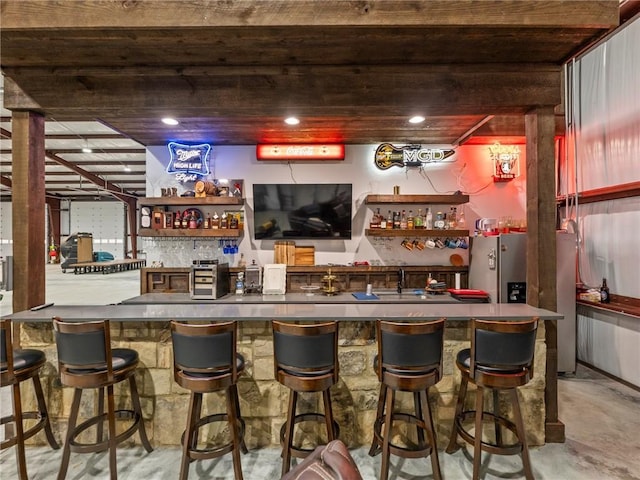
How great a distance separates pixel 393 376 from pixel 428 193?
11.7 ft

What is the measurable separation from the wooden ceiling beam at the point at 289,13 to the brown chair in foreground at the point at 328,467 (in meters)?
2.22

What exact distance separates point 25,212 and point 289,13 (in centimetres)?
255

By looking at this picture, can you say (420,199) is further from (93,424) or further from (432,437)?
(93,424)

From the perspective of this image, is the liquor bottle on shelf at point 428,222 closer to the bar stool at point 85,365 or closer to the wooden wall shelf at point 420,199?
the wooden wall shelf at point 420,199

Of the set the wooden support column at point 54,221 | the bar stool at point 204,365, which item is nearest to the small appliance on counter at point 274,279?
the bar stool at point 204,365

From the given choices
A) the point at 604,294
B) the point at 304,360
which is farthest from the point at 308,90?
the point at 604,294

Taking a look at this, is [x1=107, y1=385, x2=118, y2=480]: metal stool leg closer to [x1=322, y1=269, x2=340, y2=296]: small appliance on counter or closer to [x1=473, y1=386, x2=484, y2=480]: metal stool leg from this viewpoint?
[x1=473, y1=386, x2=484, y2=480]: metal stool leg

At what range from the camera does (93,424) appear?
2188mm

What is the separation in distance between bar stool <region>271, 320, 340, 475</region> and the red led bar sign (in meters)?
3.25

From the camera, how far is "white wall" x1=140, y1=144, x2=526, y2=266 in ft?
16.1

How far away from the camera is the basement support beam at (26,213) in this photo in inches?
102

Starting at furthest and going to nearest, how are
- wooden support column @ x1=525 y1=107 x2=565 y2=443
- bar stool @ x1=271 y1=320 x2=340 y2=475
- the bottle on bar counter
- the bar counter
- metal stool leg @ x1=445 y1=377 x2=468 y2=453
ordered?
the bottle on bar counter, wooden support column @ x1=525 y1=107 x2=565 y2=443, the bar counter, metal stool leg @ x1=445 y1=377 x2=468 y2=453, bar stool @ x1=271 y1=320 x2=340 y2=475

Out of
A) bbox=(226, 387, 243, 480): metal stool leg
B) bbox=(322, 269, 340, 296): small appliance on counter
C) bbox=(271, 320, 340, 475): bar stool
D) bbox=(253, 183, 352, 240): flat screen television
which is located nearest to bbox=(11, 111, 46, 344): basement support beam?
bbox=(226, 387, 243, 480): metal stool leg

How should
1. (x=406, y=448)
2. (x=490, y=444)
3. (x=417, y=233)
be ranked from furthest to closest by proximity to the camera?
(x=417, y=233)
(x=490, y=444)
(x=406, y=448)
